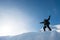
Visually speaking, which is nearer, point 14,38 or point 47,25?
point 14,38

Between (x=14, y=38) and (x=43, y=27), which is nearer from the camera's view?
(x=14, y=38)

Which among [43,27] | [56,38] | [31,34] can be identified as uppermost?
[43,27]

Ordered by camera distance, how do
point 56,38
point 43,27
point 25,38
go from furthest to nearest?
point 43,27 < point 25,38 < point 56,38

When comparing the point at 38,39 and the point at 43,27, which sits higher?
the point at 43,27

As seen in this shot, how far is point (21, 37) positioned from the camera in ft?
27.2

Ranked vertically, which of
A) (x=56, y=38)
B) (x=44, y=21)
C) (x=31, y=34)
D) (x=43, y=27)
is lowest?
→ (x=56, y=38)

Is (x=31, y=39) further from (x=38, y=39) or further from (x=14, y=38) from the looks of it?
(x=14, y=38)

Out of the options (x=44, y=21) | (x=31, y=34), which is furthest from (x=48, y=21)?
(x=31, y=34)

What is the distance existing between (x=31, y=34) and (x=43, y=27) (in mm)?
8604

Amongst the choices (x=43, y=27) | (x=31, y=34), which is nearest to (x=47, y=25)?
(x=43, y=27)

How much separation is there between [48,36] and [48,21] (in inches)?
385

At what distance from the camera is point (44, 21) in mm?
17797

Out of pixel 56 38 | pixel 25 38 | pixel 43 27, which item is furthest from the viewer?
pixel 43 27

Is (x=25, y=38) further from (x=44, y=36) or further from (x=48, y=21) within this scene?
(x=48, y=21)
